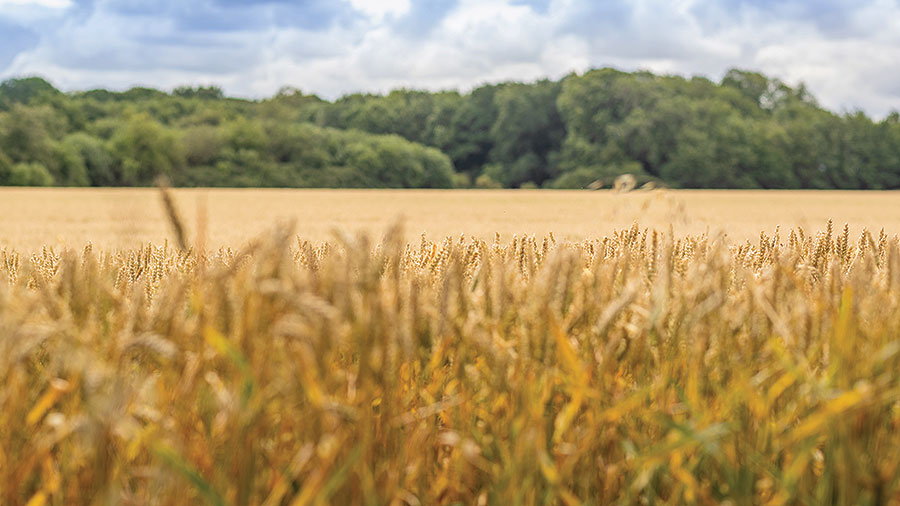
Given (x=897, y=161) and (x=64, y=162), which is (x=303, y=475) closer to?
(x=64, y=162)

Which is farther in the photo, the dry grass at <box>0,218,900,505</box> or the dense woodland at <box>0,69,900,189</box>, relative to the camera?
the dense woodland at <box>0,69,900,189</box>

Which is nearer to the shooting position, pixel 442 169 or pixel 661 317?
pixel 661 317

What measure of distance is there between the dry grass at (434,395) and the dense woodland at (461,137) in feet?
170

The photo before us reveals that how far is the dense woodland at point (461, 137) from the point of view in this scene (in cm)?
5859

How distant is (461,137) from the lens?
257 ft

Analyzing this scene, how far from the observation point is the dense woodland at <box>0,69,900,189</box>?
58594mm

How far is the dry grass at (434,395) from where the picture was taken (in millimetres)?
1613

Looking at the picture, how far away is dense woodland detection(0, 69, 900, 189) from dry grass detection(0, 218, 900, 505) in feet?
170

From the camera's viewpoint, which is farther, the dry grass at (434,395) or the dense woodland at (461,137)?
the dense woodland at (461,137)

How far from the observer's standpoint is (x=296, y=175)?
60.2m

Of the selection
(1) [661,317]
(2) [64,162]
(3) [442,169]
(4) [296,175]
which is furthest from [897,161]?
(1) [661,317]

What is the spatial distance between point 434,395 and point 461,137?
76.8 metres

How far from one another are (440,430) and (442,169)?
63000 mm

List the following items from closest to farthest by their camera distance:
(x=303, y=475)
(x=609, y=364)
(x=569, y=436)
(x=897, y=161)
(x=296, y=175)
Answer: (x=303, y=475)
(x=569, y=436)
(x=609, y=364)
(x=296, y=175)
(x=897, y=161)
